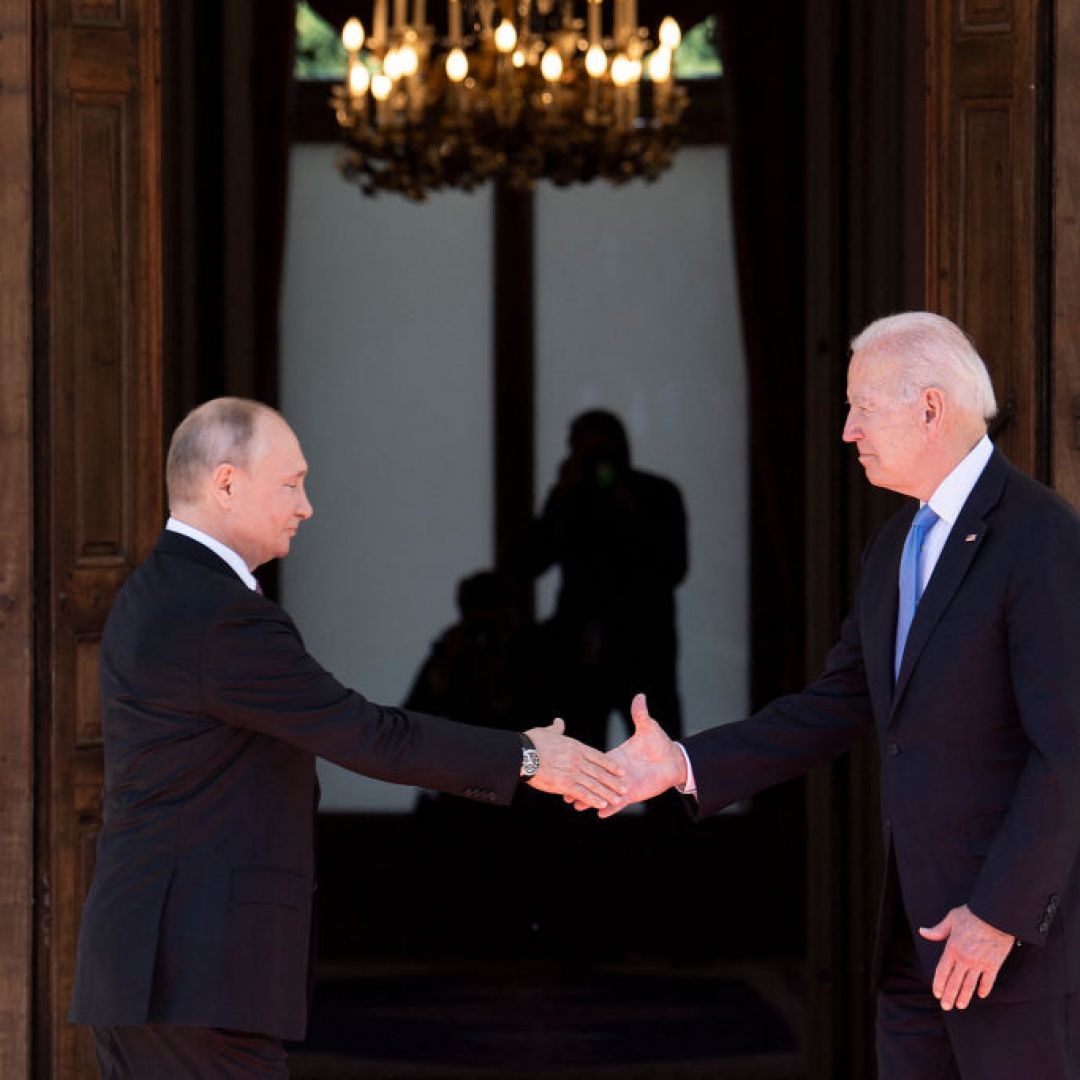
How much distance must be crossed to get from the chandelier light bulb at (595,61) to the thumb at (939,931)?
3.67m

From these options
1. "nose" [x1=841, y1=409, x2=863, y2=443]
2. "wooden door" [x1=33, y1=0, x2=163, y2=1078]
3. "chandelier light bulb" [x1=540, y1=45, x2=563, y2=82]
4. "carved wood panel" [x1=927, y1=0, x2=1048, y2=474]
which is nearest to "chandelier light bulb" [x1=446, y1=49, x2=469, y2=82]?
"chandelier light bulb" [x1=540, y1=45, x2=563, y2=82]

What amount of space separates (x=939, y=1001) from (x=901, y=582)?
66 cm

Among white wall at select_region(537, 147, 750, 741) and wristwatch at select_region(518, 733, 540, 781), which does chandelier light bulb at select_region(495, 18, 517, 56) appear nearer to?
white wall at select_region(537, 147, 750, 741)

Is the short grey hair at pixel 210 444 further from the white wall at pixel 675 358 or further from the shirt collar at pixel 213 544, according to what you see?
the white wall at pixel 675 358

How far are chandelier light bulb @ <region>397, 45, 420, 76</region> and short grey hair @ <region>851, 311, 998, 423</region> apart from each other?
3.18 meters

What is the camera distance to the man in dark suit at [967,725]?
293 centimetres

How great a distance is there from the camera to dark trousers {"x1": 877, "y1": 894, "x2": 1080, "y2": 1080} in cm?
298

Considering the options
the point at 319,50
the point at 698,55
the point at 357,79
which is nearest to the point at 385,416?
the point at 319,50

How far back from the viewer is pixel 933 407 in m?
3.16

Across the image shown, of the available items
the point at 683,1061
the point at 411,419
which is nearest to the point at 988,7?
the point at 683,1061

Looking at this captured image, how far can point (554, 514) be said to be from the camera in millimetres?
8086

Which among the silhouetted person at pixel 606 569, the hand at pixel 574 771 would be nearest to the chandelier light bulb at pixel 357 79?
the silhouetted person at pixel 606 569

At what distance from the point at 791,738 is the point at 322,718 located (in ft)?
3.02

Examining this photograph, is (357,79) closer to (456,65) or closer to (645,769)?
(456,65)
